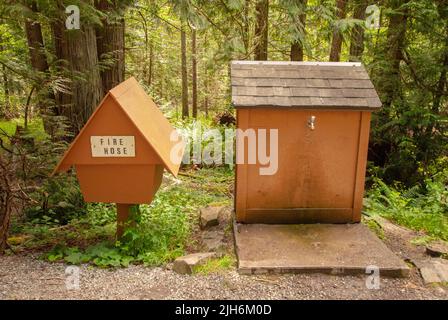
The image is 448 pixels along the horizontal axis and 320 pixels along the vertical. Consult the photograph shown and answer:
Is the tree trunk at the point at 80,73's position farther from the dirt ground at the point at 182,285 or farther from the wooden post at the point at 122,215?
the dirt ground at the point at 182,285

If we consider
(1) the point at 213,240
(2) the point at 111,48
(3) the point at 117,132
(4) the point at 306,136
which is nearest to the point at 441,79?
(4) the point at 306,136

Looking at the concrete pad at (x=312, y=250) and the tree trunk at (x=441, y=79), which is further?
the tree trunk at (x=441, y=79)

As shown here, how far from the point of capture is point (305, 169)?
17.9 feet

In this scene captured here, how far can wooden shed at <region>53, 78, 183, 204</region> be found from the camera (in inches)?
169

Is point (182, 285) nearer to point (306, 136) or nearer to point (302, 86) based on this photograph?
point (306, 136)

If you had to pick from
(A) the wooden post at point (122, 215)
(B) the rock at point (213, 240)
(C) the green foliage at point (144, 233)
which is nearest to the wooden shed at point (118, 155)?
(A) the wooden post at point (122, 215)

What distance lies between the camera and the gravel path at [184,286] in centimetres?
379

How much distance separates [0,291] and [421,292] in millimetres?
4374

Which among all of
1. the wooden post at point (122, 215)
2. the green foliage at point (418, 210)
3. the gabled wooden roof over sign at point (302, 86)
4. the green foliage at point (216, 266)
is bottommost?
the green foliage at point (418, 210)

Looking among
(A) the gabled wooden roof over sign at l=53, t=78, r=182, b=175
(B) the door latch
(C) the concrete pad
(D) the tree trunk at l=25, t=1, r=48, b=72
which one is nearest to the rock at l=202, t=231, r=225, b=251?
(C) the concrete pad

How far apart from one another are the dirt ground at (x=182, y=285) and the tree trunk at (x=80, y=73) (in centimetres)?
292

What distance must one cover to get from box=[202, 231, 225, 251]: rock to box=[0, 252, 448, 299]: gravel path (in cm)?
82

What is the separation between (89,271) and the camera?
14.0 feet

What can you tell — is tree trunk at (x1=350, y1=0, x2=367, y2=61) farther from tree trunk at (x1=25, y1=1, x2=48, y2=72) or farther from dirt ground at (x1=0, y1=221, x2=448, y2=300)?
tree trunk at (x1=25, y1=1, x2=48, y2=72)
